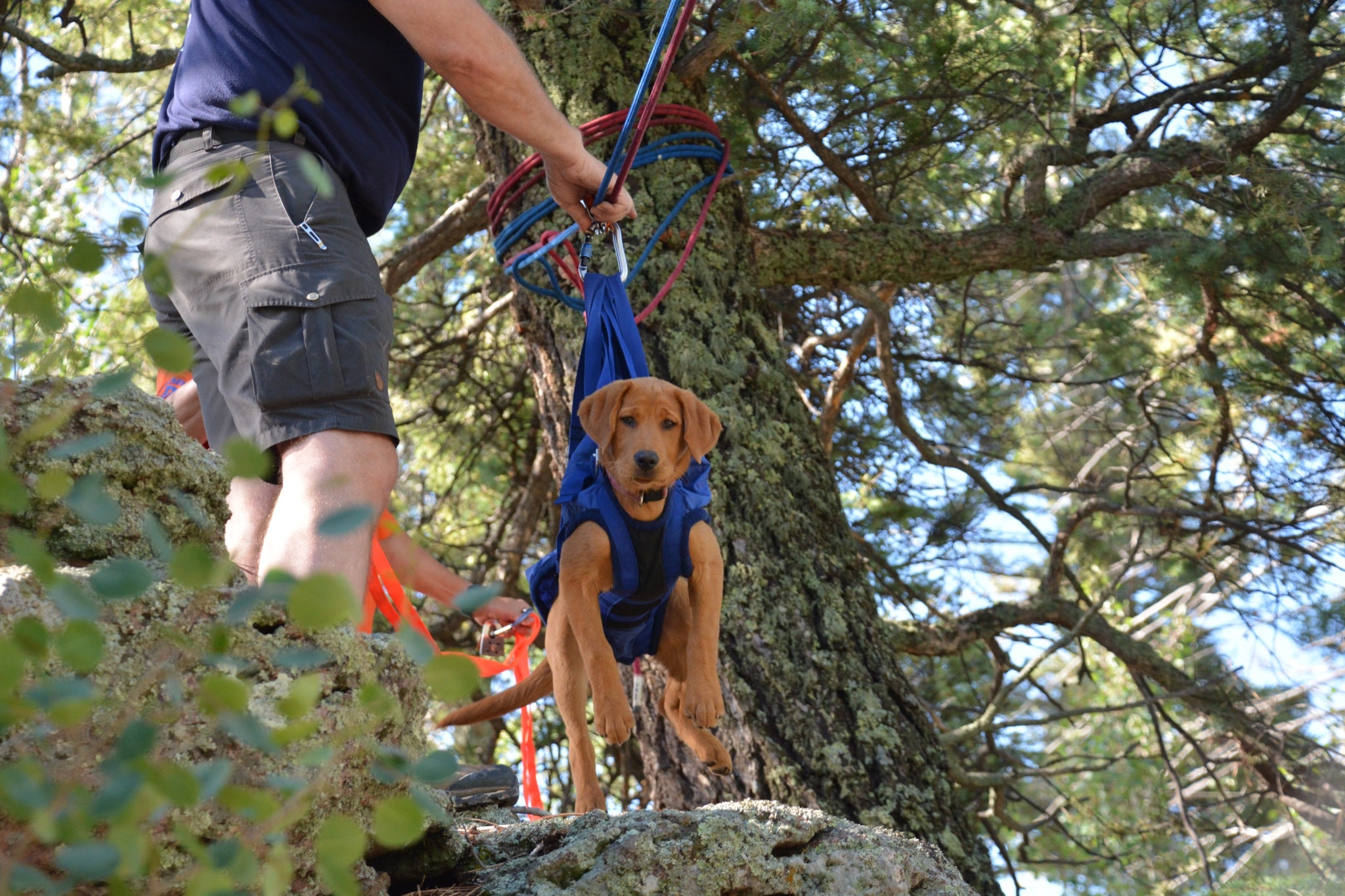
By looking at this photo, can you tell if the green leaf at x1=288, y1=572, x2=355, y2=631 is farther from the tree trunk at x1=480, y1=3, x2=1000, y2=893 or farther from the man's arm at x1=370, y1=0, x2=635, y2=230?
the tree trunk at x1=480, y1=3, x2=1000, y2=893

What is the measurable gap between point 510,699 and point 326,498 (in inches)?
36.3

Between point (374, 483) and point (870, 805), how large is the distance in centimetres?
170

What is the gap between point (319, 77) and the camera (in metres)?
2.59

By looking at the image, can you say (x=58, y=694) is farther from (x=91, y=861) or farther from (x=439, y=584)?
(x=439, y=584)

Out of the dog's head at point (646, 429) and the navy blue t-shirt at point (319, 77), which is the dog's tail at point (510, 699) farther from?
the navy blue t-shirt at point (319, 77)

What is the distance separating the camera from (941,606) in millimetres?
8078

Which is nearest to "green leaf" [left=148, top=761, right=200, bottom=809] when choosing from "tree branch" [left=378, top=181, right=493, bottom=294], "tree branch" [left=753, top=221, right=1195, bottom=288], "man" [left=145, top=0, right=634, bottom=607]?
"man" [left=145, top=0, right=634, bottom=607]

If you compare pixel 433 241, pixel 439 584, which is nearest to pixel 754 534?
pixel 439 584

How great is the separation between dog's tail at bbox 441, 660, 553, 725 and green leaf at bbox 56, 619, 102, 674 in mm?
1881

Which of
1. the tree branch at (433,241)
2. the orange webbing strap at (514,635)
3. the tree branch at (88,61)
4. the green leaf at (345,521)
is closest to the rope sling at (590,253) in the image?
the orange webbing strap at (514,635)

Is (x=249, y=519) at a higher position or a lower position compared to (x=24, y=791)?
higher

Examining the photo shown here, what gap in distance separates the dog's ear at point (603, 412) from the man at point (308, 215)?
0.45m

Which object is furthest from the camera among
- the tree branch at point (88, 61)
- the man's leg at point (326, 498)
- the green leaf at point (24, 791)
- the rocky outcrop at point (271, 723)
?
the tree branch at point (88, 61)

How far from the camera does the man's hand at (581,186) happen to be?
2709mm
